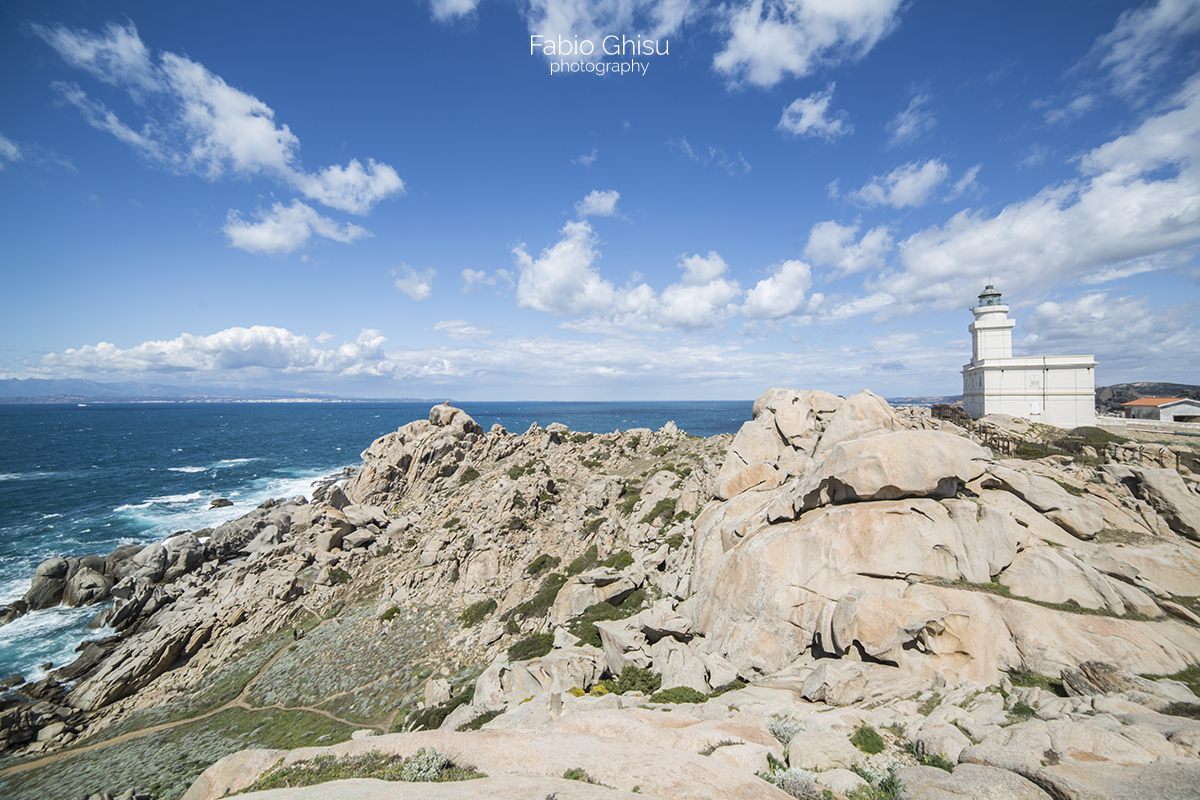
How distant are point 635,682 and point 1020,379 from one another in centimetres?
5302

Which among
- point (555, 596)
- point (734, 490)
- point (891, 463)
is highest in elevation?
point (891, 463)

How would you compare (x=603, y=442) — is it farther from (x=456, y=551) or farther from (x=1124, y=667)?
(x=1124, y=667)

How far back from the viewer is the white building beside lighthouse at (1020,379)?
44.9 meters

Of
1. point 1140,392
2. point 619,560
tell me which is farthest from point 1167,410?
point 619,560

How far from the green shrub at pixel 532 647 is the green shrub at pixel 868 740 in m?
17.3

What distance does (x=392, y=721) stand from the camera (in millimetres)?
24469

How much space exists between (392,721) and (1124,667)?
30491 mm

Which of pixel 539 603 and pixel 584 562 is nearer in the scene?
pixel 539 603

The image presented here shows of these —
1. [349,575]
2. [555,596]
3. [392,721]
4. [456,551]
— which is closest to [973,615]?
[555,596]

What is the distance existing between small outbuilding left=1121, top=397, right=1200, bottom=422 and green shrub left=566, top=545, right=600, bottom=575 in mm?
66309

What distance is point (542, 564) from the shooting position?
35.3m

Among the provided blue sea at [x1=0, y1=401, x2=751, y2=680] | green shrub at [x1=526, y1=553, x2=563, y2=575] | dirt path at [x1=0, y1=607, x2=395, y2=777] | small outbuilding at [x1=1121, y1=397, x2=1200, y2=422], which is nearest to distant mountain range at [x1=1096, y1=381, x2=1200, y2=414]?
small outbuilding at [x1=1121, y1=397, x2=1200, y2=422]

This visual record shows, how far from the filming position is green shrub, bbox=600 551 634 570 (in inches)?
1209

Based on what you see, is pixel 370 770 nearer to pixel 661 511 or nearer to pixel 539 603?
pixel 539 603
